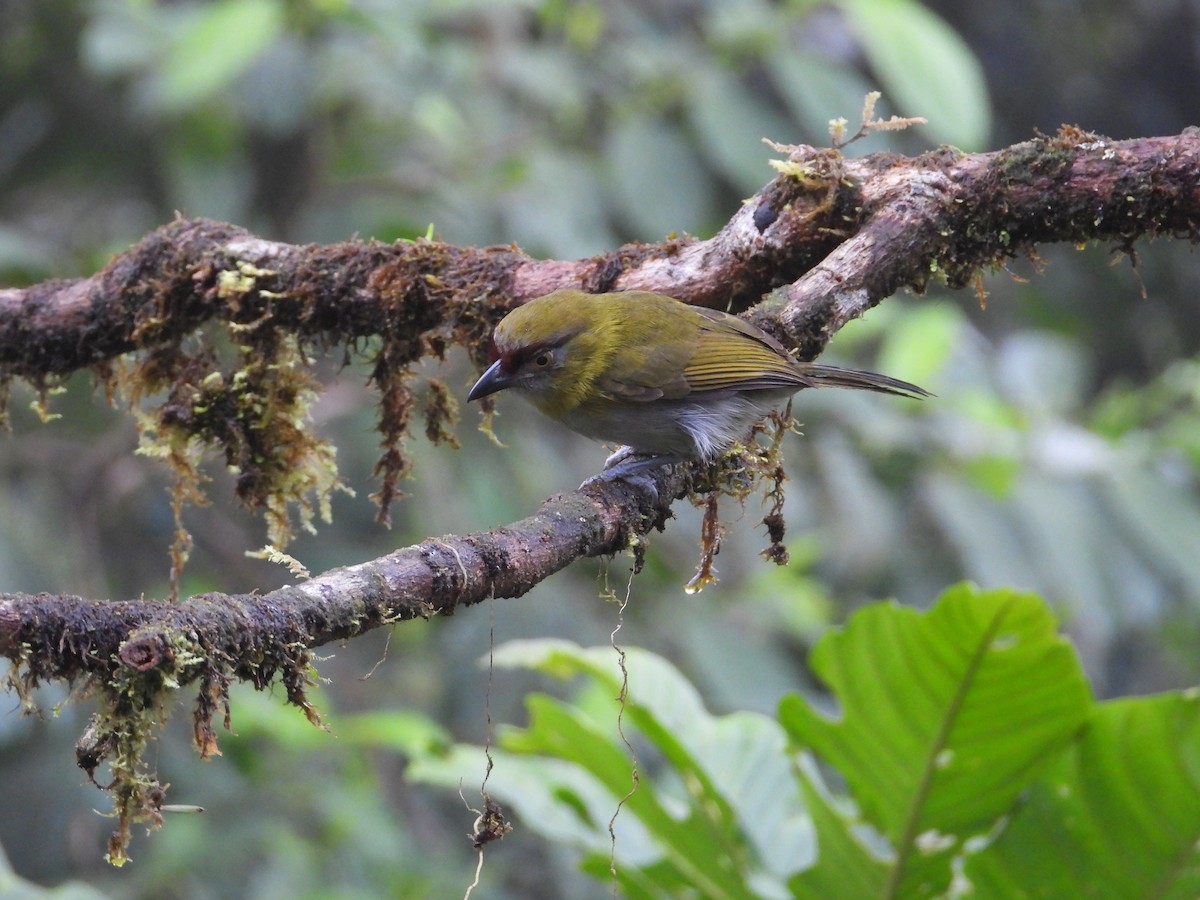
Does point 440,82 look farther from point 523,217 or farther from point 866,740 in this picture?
point 866,740

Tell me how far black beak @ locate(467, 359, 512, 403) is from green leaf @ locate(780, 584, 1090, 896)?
1.04m

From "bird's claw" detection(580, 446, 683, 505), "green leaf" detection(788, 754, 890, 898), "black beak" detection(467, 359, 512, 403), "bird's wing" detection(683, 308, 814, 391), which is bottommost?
"green leaf" detection(788, 754, 890, 898)

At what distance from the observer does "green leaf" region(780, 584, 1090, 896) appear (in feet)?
7.96

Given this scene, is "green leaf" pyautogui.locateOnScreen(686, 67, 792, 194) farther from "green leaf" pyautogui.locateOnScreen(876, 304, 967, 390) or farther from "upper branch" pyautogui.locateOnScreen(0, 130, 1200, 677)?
"upper branch" pyautogui.locateOnScreen(0, 130, 1200, 677)

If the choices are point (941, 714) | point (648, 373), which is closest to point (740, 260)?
point (648, 373)

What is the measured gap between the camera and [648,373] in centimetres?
315

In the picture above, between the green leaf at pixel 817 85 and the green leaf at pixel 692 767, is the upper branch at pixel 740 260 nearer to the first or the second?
the green leaf at pixel 692 767

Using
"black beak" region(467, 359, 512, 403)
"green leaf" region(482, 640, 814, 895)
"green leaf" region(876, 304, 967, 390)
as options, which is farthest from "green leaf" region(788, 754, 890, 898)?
"green leaf" region(876, 304, 967, 390)

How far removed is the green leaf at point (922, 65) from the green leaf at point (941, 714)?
7.85ft

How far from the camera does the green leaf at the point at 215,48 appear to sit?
4.23m

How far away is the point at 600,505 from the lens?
2.25 metres

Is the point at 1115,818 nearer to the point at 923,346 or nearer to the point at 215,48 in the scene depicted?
the point at 923,346

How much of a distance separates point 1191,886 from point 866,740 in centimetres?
74

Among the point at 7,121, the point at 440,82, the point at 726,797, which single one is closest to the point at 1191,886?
the point at 726,797
